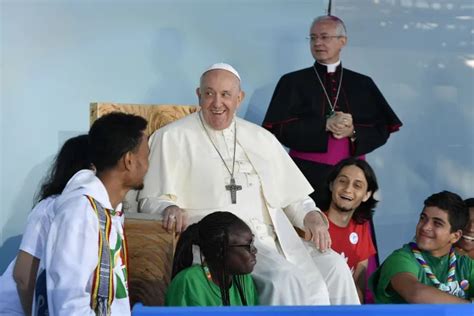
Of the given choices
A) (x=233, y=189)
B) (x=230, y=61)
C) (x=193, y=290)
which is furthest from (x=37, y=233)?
(x=230, y=61)

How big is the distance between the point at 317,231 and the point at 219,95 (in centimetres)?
85

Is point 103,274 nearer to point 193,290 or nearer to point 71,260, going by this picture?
point 71,260

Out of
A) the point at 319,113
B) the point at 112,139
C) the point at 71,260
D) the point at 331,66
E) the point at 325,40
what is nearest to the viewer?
the point at 71,260

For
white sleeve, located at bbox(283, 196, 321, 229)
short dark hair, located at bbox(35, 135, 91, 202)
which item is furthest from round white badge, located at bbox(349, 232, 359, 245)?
short dark hair, located at bbox(35, 135, 91, 202)

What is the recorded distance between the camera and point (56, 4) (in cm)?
603

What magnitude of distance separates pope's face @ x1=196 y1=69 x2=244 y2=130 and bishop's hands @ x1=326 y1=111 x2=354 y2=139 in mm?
816

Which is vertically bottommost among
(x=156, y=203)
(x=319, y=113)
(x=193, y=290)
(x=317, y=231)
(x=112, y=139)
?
(x=193, y=290)

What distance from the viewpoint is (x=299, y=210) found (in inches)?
187

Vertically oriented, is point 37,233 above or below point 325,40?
below

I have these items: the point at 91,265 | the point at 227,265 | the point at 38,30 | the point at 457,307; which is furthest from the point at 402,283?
the point at 38,30

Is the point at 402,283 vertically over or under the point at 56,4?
under

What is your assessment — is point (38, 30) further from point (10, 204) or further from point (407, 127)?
point (407, 127)

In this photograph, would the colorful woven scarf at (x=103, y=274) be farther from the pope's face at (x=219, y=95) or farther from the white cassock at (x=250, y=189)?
the pope's face at (x=219, y=95)

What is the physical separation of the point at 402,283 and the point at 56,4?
326cm
